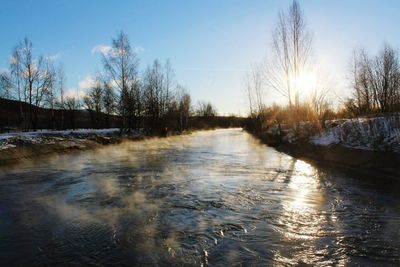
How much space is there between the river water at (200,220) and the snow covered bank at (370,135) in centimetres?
292

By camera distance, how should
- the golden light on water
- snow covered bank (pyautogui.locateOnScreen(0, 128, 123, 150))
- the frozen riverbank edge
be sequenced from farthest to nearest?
snow covered bank (pyautogui.locateOnScreen(0, 128, 123, 150))
the frozen riverbank edge
the golden light on water

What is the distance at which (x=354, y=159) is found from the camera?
18141mm

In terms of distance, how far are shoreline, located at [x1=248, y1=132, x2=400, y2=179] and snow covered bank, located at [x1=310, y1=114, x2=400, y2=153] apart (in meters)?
0.29

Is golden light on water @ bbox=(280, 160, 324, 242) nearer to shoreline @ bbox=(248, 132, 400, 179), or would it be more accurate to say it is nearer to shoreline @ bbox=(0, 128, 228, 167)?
shoreline @ bbox=(248, 132, 400, 179)

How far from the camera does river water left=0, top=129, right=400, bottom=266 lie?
6.27 m

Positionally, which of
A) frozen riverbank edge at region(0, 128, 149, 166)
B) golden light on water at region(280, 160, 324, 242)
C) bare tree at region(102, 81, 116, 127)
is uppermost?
bare tree at region(102, 81, 116, 127)

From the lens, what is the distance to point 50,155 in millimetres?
25375

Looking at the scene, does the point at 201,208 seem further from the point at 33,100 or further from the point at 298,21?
the point at 33,100

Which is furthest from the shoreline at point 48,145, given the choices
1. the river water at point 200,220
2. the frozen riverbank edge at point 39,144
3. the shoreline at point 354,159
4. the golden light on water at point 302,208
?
the shoreline at point 354,159

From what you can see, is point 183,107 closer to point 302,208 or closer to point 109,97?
point 109,97

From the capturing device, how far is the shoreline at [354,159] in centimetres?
1555

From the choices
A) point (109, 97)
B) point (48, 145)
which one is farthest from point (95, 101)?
point (48, 145)

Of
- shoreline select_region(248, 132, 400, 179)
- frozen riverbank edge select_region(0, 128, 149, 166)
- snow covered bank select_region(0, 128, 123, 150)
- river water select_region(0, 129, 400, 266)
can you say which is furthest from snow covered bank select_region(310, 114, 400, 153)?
snow covered bank select_region(0, 128, 123, 150)

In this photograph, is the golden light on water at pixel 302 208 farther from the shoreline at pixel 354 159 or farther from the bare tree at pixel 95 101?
the bare tree at pixel 95 101
